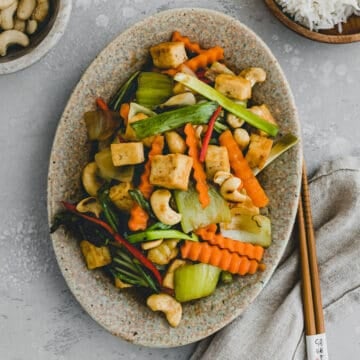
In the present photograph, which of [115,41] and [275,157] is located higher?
[115,41]

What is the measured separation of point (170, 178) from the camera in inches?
79.7

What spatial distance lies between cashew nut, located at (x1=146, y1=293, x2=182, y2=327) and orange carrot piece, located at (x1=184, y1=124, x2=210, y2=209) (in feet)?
1.17

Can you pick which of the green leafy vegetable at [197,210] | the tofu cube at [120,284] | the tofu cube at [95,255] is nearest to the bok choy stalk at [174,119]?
the green leafy vegetable at [197,210]

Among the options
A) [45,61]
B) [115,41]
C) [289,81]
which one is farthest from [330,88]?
[45,61]

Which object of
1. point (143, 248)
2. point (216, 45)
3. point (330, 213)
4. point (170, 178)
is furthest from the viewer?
point (330, 213)

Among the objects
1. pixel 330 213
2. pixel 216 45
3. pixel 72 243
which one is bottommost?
pixel 330 213

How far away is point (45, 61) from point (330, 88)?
1.11m

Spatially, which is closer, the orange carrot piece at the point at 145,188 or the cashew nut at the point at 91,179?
the orange carrot piece at the point at 145,188

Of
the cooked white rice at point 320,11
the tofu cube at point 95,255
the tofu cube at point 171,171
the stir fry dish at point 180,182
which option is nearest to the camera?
the tofu cube at point 171,171

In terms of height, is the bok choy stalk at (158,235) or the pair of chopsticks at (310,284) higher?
the bok choy stalk at (158,235)

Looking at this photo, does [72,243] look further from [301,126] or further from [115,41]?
[301,126]

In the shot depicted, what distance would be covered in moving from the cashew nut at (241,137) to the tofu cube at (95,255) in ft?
1.92

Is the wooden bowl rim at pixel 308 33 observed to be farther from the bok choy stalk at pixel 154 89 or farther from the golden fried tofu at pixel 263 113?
the bok choy stalk at pixel 154 89

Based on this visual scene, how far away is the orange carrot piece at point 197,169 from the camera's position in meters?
2.12
